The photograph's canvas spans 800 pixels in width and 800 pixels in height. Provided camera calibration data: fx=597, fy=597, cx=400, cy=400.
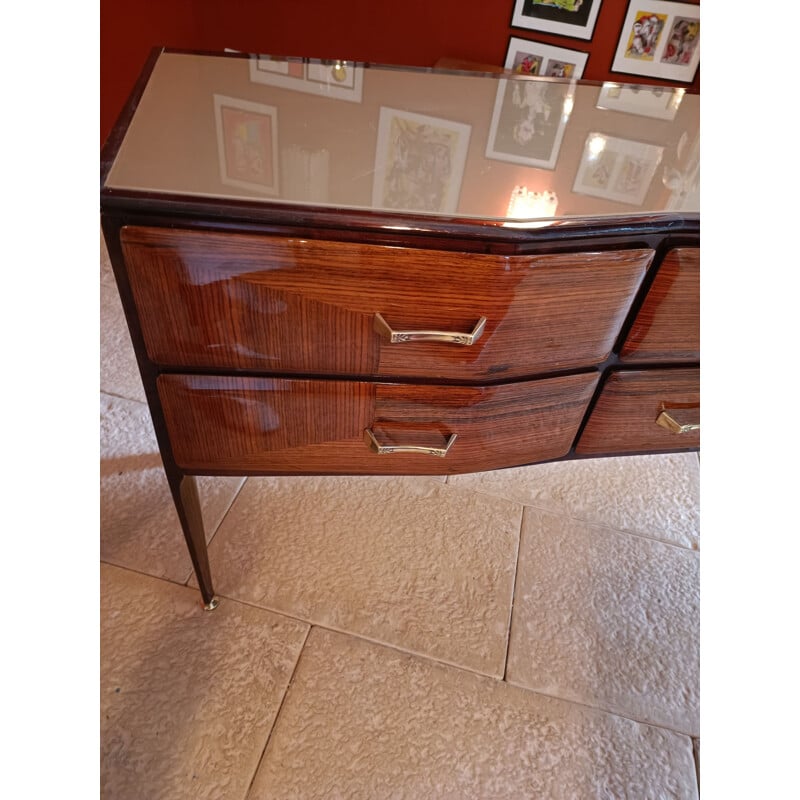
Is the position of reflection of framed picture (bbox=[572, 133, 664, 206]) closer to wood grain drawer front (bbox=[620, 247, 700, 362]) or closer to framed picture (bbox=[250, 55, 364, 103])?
wood grain drawer front (bbox=[620, 247, 700, 362])

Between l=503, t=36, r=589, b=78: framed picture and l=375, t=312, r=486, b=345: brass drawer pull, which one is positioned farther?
l=503, t=36, r=589, b=78: framed picture

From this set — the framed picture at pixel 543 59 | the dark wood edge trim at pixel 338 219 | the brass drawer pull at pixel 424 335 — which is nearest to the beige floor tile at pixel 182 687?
the brass drawer pull at pixel 424 335

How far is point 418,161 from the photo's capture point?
665 millimetres

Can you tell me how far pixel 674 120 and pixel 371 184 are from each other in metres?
0.48

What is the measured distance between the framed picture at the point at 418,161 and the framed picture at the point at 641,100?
24cm

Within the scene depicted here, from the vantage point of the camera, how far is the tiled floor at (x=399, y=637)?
97 cm

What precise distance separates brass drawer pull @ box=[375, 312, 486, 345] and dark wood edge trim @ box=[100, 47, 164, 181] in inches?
11.8

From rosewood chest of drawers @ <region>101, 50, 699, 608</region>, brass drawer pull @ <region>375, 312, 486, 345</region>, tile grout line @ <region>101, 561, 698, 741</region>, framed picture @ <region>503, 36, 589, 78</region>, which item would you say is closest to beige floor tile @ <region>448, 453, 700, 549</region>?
tile grout line @ <region>101, 561, 698, 741</region>

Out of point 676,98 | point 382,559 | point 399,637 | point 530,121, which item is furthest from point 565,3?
point 399,637

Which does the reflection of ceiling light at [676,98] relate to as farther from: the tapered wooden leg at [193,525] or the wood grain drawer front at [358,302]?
the tapered wooden leg at [193,525]

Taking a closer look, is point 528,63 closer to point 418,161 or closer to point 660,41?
point 660,41

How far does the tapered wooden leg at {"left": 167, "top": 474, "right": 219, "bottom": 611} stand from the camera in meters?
0.86

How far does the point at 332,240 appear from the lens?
1.93ft

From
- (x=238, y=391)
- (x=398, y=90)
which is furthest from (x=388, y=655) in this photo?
(x=398, y=90)
